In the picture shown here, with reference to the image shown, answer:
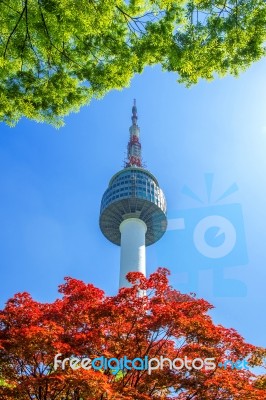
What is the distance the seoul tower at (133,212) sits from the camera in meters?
52.2

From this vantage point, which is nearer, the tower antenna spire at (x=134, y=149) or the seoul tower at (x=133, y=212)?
the seoul tower at (x=133, y=212)

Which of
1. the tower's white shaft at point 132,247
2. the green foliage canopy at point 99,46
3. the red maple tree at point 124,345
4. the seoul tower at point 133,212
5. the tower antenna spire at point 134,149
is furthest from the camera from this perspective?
the tower antenna spire at point 134,149

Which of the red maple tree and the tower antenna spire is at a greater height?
the tower antenna spire

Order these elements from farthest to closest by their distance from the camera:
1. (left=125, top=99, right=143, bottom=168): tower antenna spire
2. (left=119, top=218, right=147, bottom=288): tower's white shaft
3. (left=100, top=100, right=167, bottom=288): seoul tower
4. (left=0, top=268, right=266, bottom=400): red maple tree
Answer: (left=125, top=99, right=143, bottom=168): tower antenna spire → (left=100, top=100, right=167, bottom=288): seoul tower → (left=119, top=218, right=147, bottom=288): tower's white shaft → (left=0, top=268, right=266, bottom=400): red maple tree

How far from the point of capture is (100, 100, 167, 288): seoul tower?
2055 inches

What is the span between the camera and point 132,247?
5203 cm

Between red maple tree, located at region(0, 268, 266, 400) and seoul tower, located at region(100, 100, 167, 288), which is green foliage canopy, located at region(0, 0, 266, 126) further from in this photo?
seoul tower, located at region(100, 100, 167, 288)

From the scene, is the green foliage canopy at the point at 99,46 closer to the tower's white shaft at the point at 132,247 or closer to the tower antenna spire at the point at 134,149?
the tower's white shaft at the point at 132,247

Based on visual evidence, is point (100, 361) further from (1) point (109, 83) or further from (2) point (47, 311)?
(1) point (109, 83)

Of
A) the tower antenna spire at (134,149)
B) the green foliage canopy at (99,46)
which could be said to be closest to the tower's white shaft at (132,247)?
the tower antenna spire at (134,149)

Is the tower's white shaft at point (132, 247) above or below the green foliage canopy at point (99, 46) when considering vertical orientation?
above

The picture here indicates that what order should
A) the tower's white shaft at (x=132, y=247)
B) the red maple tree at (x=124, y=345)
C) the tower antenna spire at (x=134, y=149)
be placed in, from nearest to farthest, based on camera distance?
the red maple tree at (x=124, y=345) < the tower's white shaft at (x=132, y=247) < the tower antenna spire at (x=134, y=149)

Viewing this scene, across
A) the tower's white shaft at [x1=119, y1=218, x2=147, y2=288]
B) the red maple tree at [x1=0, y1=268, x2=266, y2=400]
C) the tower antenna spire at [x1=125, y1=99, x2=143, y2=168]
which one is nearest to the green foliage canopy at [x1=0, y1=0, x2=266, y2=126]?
the red maple tree at [x1=0, y1=268, x2=266, y2=400]

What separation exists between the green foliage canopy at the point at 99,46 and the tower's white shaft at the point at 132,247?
4294 cm
